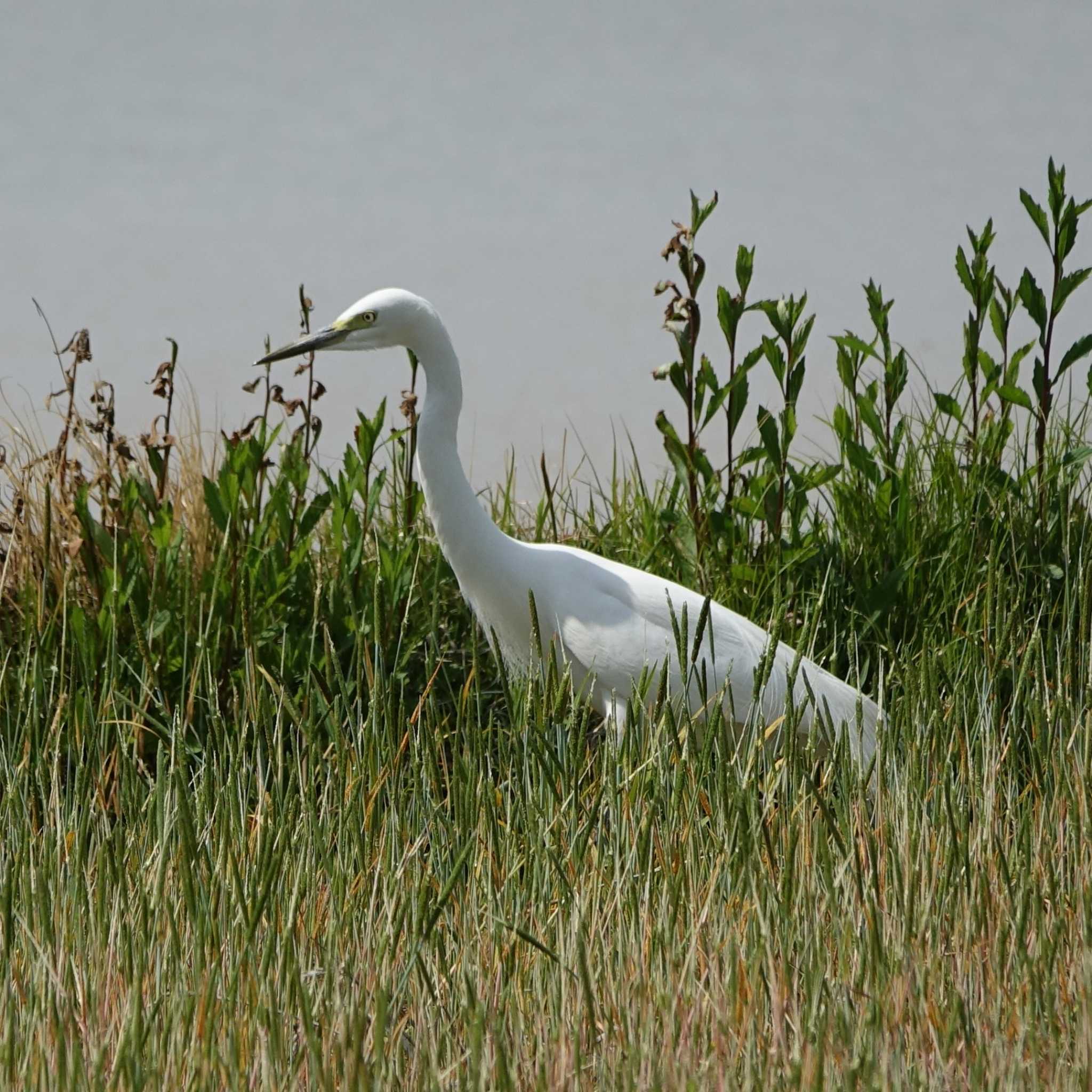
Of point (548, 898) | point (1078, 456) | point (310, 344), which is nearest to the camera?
point (548, 898)

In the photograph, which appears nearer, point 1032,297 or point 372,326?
point 372,326

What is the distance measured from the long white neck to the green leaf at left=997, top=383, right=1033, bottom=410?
3.93 feet

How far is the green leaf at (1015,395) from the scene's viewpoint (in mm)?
2980

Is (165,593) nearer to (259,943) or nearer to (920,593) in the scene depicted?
(259,943)

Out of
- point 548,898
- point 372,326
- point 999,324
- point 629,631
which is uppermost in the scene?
point 999,324

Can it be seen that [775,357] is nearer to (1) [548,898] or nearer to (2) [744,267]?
(2) [744,267]

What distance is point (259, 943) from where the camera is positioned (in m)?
1.53

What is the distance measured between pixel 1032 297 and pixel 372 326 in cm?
150

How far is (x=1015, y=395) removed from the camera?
9.78 feet

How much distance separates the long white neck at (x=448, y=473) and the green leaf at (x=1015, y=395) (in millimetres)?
1198

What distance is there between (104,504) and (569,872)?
1759mm

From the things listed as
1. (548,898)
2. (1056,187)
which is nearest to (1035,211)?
(1056,187)

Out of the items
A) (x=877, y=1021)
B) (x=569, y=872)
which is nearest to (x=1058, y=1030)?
(x=877, y=1021)

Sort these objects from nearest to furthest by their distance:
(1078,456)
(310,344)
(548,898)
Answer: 1. (548,898)
2. (310,344)
3. (1078,456)
